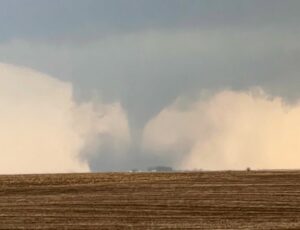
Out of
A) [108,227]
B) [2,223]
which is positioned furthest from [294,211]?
[2,223]

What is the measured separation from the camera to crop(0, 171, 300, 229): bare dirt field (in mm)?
34812

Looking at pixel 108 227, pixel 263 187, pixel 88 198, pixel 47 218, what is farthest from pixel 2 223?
pixel 263 187

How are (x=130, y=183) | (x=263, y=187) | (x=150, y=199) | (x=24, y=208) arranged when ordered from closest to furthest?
(x=24, y=208) → (x=150, y=199) → (x=263, y=187) → (x=130, y=183)

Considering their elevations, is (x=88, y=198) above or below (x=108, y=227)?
above

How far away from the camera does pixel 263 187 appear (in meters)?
52.6

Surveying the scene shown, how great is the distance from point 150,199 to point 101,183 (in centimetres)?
1880

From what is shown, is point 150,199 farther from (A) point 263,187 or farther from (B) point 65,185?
(B) point 65,185

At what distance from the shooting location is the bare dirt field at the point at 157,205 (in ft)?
114

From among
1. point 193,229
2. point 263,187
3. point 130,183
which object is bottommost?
point 193,229

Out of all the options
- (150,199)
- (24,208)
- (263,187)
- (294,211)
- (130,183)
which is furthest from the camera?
(130,183)

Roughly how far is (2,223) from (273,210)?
13.2m

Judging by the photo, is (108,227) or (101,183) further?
(101,183)

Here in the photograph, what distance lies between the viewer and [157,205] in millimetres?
41875

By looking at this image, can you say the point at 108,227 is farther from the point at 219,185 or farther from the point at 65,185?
the point at 65,185
